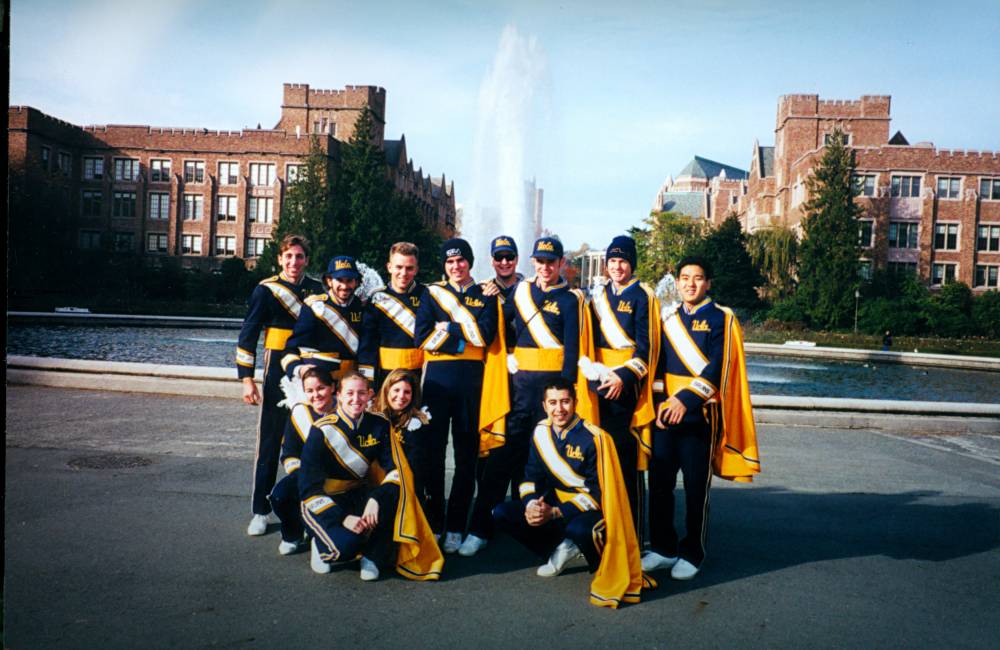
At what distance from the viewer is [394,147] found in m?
83.8

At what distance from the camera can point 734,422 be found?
17.5 feet

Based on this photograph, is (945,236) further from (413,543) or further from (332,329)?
(413,543)

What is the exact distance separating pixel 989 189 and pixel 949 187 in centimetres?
301

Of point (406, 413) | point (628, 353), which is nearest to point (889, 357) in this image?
point (628, 353)

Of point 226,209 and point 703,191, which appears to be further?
point 703,191

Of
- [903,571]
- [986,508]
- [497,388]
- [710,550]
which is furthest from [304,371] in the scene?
[986,508]

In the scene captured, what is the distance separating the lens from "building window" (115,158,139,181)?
6562 centimetres

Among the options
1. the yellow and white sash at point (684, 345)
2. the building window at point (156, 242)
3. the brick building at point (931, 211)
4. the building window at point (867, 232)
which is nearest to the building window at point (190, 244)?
the building window at point (156, 242)

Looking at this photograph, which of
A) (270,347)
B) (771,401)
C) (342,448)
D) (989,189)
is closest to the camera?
(342,448)

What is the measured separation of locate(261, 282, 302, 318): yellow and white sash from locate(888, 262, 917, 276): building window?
5624 centimetres

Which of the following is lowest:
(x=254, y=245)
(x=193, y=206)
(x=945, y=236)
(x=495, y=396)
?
(x=495, y=396)

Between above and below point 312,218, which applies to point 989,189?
above

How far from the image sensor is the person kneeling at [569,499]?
15.6ft

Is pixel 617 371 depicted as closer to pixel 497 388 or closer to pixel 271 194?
pixel 497 388
